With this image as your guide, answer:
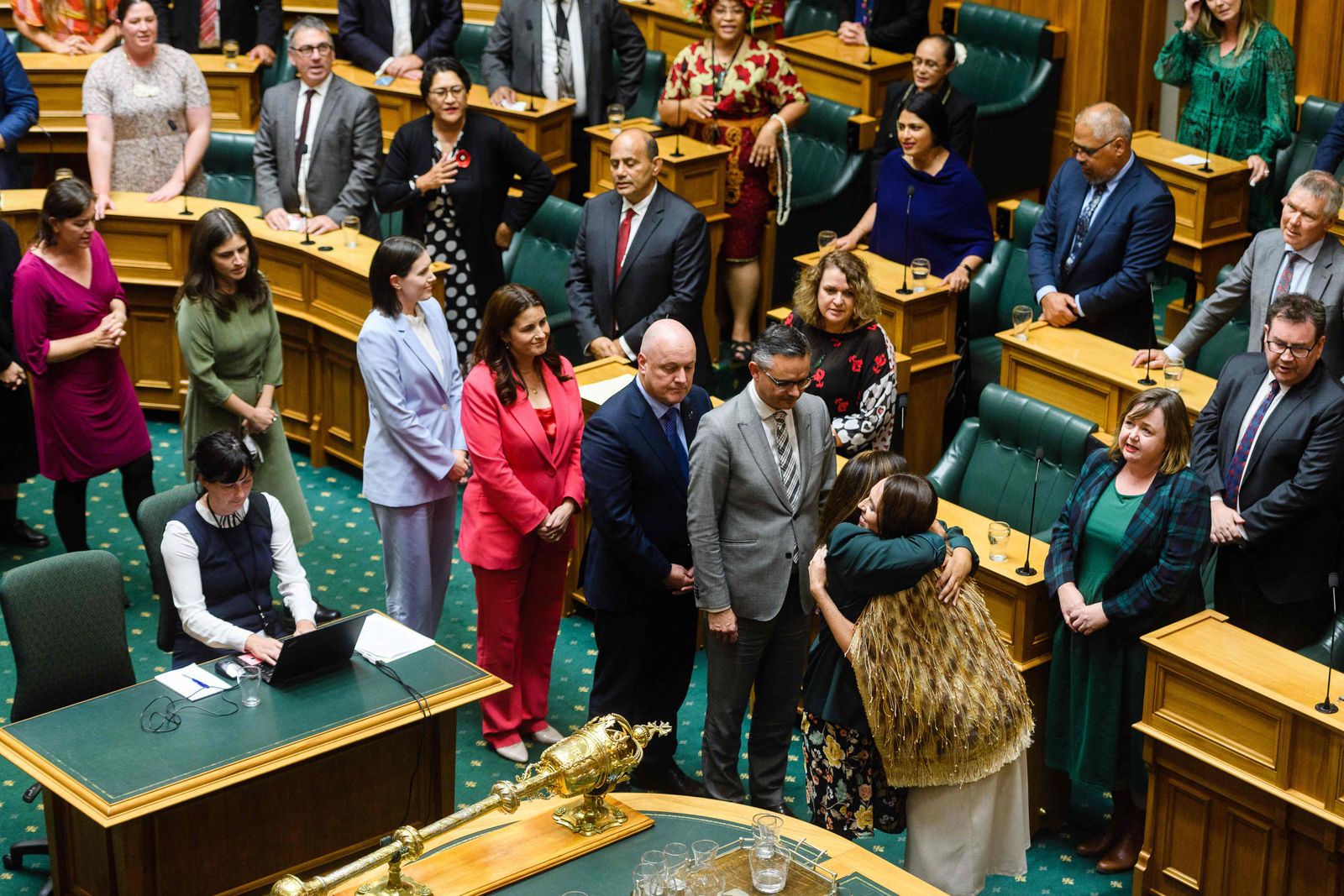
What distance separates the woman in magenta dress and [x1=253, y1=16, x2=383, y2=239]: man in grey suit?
1220mm

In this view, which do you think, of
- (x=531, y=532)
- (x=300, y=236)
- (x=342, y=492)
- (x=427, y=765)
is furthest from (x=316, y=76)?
(x=427, y=765)

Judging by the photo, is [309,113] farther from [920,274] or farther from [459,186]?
[920,274]

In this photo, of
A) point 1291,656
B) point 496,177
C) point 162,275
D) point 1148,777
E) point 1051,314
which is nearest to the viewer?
point 1291,656

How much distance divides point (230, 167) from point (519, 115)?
1.40 meters

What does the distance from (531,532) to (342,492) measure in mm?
2135

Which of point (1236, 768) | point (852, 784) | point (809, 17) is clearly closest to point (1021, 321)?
point (1236, 768)

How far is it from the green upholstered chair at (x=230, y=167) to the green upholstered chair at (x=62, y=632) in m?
3.77

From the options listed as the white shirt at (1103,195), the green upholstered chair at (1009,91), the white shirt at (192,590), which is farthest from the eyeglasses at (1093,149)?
the white shirt at (192,590)

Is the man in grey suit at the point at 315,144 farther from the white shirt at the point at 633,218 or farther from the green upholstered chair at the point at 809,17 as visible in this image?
the green upholstered chair at the point at 809,17

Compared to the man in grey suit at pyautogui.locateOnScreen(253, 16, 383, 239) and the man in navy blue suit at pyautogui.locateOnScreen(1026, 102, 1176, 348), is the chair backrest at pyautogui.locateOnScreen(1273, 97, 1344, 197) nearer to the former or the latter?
the man in navy blue suit at pyautogui.locateOnScreen(1026, 102, 1176, 348)

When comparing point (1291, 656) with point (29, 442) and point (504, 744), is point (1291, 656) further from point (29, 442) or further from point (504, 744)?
point (29, 442)

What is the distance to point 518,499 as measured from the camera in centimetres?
501

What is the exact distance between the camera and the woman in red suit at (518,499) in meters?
4.99

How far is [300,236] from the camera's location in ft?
23.1
